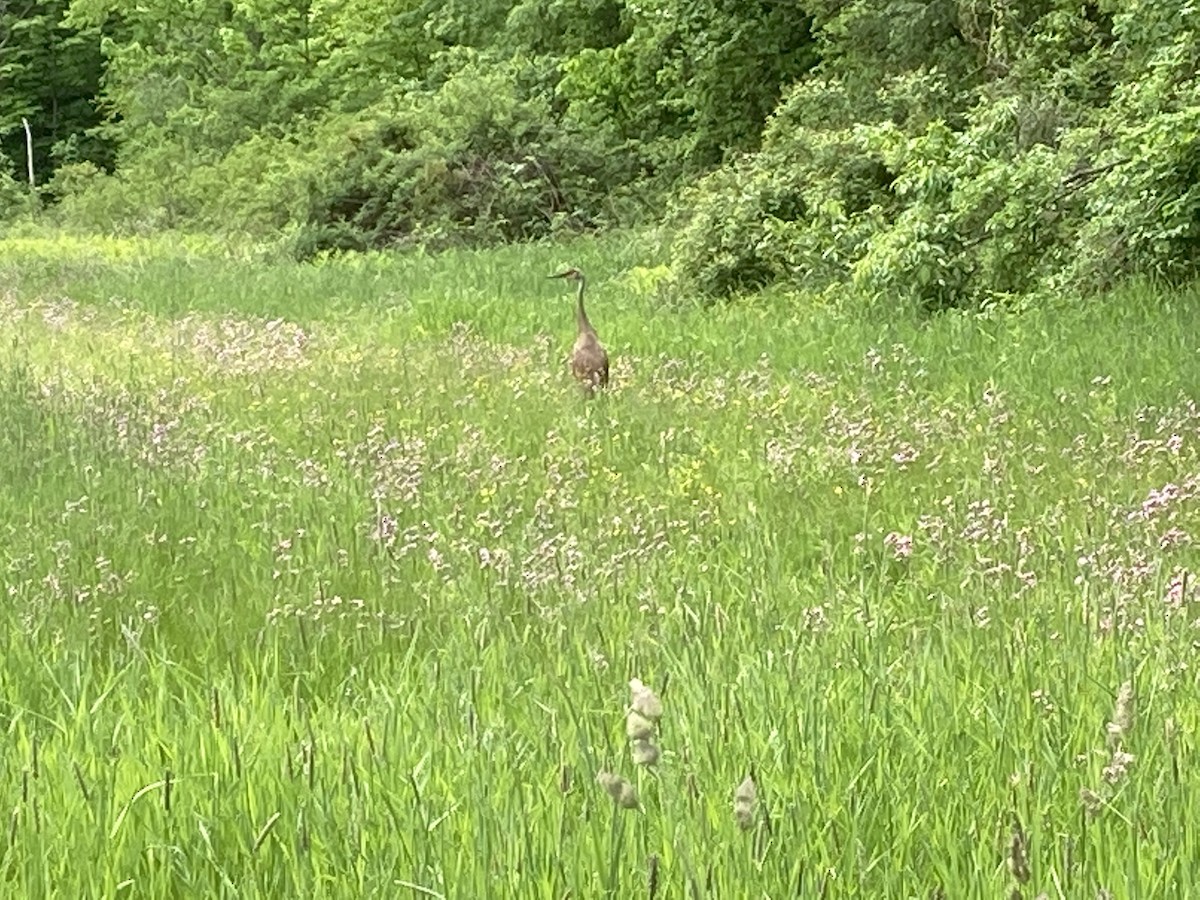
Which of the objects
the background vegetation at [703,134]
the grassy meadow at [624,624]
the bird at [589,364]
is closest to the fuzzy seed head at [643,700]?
the grassy meadow at [624,624]

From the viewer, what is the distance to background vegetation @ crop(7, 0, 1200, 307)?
32.4 feet

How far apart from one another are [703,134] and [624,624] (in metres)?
18.3

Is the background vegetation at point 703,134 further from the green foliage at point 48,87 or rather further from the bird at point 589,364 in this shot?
the green foliage at point 48,87

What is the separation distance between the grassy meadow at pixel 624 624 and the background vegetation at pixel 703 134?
120 centimetres

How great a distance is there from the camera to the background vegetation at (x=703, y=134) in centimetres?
988

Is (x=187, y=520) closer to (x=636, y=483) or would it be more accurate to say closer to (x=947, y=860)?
(x=636, y=483)

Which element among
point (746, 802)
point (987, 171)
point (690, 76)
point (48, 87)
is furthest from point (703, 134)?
point (48, 87)

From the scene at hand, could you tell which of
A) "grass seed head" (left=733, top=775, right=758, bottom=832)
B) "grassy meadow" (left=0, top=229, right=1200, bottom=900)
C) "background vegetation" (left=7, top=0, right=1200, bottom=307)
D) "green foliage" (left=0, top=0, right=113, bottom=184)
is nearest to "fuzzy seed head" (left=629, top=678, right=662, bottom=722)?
"grassy meadow" (left=0, top=229, right=1200, bottom=900)

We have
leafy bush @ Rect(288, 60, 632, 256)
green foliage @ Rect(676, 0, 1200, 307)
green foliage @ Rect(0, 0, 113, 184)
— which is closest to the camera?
green foliage @ Rect(676, 0, 1200, 307)

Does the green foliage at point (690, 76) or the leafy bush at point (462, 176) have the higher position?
the green foliage at point (690, 76)

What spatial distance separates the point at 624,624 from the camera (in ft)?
12.2

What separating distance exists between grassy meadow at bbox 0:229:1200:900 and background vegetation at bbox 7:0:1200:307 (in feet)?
3.92

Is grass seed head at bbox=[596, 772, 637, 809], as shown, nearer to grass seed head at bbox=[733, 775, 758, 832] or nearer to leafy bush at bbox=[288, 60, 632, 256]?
grass seed head at bbox=[733, 775, 758, 832]

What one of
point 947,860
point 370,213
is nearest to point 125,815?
point 947,860
